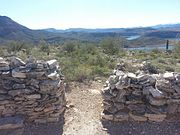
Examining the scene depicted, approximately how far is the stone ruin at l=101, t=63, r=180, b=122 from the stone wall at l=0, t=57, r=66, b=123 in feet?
4.15

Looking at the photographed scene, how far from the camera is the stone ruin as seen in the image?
21.9 ft

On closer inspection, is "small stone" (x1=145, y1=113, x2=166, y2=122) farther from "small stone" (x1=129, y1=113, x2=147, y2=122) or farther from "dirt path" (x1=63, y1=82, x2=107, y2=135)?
"dirt path" (x1=63, y1=82, x2=107, y2=135)

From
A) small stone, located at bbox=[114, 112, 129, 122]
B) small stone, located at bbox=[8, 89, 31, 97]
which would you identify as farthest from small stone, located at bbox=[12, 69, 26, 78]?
small stone, located at bbox=[114, 112, 129, 122]

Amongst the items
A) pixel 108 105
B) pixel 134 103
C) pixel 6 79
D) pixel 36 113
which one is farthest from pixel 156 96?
pixel 6 79

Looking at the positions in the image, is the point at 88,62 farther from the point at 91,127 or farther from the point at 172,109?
the point at 172,109

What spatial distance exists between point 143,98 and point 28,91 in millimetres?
2590

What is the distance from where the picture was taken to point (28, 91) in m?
6.67

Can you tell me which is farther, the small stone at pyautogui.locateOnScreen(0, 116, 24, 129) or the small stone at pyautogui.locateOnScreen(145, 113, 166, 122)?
the small stone at pyautogui.locateOnScreen(145, 113, 166, 122)

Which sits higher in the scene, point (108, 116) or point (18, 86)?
point (18, 86)

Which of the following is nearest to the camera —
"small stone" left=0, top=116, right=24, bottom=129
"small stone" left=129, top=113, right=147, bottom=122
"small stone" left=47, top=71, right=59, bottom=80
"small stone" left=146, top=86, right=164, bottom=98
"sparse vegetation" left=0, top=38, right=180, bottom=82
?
"small stone" left=0, top=116, right=24, bottom=129

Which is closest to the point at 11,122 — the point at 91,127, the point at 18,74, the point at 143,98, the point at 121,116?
the point at 18,74

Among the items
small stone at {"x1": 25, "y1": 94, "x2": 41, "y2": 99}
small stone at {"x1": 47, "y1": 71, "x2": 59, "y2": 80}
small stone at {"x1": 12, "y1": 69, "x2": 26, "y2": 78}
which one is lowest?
small stone at {"x1": 25, "y1": 94, "x2": 41, "y2": 99}

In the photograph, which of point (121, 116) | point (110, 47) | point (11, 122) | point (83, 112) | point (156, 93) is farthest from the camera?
point (110, 47)

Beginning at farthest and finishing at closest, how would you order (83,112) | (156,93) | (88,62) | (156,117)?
(88,62), (83,112), (156,117), (156,93)
